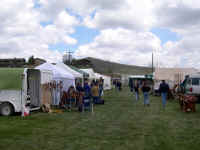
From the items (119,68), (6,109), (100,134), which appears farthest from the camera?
(119,68)

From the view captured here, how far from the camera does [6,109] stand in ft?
46.7

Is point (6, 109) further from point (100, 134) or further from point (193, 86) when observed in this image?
point (193, 86)

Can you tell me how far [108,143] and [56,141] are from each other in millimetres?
1505

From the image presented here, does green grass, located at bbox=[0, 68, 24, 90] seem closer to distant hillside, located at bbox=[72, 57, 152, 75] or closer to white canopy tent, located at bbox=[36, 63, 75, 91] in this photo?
white canopy tent, located at bbox=[36, 63, 75, 91]

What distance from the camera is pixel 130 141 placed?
8586 millimetres

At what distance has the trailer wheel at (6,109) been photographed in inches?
558

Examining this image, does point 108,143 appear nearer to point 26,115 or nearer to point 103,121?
point 103,121

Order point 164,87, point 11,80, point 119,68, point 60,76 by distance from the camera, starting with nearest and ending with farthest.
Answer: point 11,80, point 164,87, point 60,76, point 119,68

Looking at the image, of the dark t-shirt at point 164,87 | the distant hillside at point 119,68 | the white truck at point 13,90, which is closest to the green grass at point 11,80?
the white truck at point 13,90

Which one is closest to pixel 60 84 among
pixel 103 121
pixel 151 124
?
pixel 103 121

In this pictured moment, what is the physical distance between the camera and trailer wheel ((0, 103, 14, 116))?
14164mm

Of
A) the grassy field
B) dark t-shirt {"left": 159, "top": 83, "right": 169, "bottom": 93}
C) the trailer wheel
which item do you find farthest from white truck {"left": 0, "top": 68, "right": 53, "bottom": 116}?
dark t-shirt {"left": 159, "top": 83, "right": 169, "bottom": 93}

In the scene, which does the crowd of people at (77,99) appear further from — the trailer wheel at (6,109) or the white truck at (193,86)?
the white truck at (193,86)

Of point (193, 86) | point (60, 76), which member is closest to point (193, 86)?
point (193, 86)
